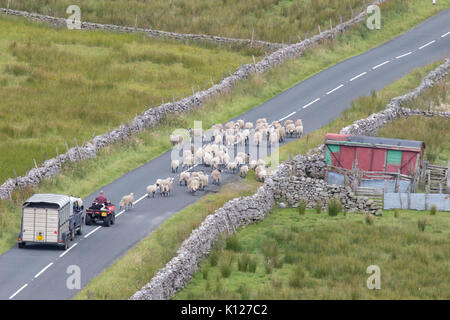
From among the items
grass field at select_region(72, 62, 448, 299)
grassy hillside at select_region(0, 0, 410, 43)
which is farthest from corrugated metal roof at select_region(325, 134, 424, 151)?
grassy hillside at select_region(0, 0, 410, 43)

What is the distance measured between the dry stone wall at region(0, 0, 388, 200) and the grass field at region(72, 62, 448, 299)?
22.0 ft

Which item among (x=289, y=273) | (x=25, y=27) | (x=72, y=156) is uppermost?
(x=25, y=27)

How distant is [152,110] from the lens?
50.9 m

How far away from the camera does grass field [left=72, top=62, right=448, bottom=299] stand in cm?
3073

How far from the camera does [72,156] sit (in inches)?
1700

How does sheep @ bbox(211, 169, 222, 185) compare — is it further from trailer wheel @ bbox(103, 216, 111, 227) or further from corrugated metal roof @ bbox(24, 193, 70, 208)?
corrugated metal roof @ bbox(24, 193, 70, 208)

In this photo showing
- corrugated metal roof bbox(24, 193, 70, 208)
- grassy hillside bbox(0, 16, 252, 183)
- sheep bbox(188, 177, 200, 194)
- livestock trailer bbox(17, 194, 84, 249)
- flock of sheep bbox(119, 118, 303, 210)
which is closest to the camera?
livestock trailer bbox(17, 194, 84, 249)

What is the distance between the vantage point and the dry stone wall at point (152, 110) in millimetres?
40250

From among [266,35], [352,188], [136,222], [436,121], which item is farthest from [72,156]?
[266,35]

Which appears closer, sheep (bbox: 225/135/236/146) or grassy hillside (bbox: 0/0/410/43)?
sheep (bbox: 225/135/236/146)

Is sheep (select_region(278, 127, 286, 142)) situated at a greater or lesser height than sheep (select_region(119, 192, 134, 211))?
greater
